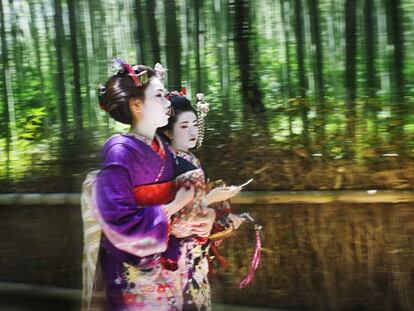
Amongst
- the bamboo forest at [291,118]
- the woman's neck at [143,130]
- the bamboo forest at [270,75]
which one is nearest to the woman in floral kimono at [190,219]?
the woman's neck at [143,130]

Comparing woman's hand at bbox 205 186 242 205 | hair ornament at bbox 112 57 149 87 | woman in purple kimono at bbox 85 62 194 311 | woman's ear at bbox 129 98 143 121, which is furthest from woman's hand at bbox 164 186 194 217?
hair ornament at bbox 112 57 149 87

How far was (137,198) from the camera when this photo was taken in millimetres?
2619

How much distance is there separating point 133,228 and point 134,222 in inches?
1.1

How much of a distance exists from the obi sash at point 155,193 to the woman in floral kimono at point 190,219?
0.05 meters

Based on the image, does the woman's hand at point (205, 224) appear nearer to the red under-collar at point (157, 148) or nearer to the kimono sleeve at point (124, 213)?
the kimono sleeve at point (124, 213)

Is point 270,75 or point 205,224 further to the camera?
point 270,75

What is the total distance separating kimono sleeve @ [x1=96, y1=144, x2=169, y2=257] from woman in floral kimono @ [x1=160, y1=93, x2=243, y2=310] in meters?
0.10

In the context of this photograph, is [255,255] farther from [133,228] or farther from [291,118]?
[133,228]

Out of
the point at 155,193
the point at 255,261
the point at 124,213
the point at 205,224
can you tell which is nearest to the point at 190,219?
the point at 205,224

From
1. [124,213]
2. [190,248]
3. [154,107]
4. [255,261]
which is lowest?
[255,261]

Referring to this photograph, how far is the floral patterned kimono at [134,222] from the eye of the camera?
2.57m

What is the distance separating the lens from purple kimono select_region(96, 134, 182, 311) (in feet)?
8.41

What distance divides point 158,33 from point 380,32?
1265 mm

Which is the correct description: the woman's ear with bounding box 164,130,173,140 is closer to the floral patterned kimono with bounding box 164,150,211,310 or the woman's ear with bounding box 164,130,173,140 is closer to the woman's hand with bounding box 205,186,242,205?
the floral patterned kimono with bounding box 164,150,211,310
